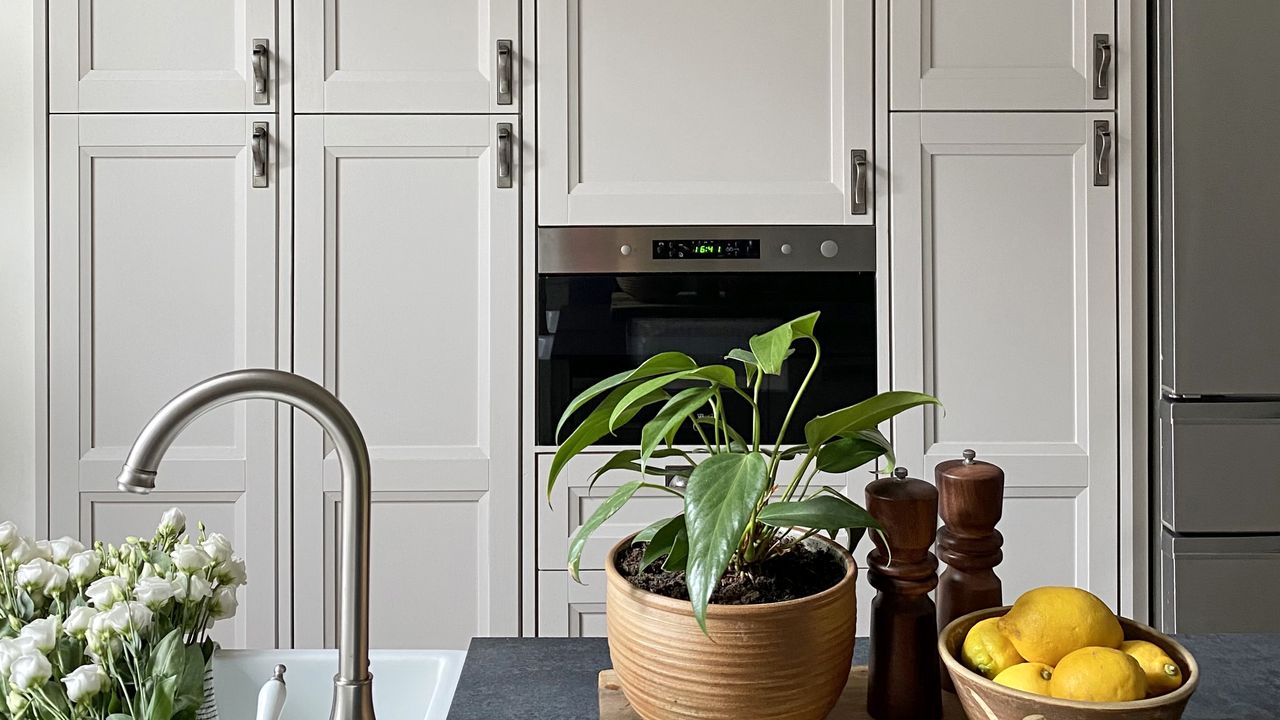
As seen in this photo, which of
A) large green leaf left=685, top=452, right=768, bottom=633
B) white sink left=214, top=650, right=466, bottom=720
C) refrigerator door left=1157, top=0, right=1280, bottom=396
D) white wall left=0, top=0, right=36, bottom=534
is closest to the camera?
large green leaf left=685, top=452, right=768, bottom=633

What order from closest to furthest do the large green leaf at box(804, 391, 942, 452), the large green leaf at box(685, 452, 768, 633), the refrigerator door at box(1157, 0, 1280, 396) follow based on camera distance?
the large green leaf at box(685, 452, 768, 633)
the large green leaf at box(804, 391, 942, 452)
the refrigerator door at box(1157, 0, 1280, 396)

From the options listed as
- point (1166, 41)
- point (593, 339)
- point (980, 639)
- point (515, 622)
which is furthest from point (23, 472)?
point (1166, 41)

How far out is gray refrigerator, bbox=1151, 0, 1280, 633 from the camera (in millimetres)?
2104

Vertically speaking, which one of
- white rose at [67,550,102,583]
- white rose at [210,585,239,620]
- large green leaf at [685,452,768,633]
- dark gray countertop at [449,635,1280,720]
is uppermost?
large green leaf at [685,452,768,633]

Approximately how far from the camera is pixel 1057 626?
2.44 ft

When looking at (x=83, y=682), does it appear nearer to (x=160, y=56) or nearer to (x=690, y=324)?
(x=690, y=324)

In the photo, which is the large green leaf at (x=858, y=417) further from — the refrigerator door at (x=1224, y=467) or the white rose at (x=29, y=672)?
the refrigerator door at (x=1224, y=467)

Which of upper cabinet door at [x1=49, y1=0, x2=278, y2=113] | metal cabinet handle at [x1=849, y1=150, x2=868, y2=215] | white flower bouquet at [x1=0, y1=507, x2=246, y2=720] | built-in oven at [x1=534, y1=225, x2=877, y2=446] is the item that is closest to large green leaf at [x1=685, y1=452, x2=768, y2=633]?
white flower bouquet at [x1=0, y1=507, x2=246, y2=720]

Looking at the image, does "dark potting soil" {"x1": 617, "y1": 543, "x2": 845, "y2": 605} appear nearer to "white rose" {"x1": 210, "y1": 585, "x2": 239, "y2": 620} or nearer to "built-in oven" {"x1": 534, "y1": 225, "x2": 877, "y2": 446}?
"white rose" {"x1": 210, "y1": 585, "x2": 239, "y2": 620}

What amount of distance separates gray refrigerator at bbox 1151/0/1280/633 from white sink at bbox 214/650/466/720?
1.68 metres

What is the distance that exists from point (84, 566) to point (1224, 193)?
2131 mm

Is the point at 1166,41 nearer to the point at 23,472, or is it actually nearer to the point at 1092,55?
the point at 1092,55

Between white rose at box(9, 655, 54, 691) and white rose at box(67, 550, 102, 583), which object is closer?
white rose at box(9, 655, 54, 691)

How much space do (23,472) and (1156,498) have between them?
8.00ft
